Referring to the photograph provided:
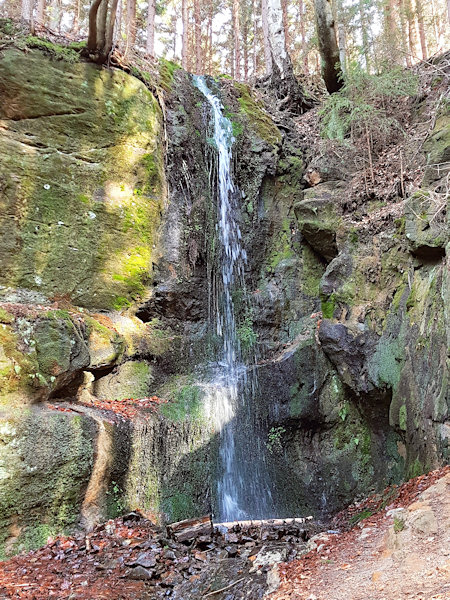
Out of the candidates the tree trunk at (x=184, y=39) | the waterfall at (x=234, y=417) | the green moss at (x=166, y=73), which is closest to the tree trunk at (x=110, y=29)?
the green moss at (x=166, y=73)

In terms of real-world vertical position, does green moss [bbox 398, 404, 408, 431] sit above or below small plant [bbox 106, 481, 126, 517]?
above

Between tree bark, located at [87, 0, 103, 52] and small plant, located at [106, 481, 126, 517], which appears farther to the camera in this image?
tree bark, located at [87, 0, 103, 52]

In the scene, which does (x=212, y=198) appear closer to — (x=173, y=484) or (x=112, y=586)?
(x=173, y=484)

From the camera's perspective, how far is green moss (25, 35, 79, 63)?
8.42 meters

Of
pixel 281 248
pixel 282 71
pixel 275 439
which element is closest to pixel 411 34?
pixel 282 71

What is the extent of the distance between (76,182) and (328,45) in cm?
697

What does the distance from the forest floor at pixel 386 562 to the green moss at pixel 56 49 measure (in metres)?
9.60

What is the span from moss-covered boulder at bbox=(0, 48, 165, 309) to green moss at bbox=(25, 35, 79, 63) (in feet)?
0.45

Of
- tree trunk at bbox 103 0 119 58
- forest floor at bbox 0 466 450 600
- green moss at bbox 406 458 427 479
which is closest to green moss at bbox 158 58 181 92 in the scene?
tree trunk at bbox 103 0 119 58

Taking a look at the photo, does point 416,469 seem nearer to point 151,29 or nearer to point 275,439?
point 275,439

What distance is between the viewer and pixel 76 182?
27.9 feet

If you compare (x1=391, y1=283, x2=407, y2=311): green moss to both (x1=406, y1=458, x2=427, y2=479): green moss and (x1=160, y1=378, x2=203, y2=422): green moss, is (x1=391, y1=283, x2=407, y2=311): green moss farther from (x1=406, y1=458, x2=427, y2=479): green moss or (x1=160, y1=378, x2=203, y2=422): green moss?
(x1=160, y1=378, x2=203, y2=422): green moss

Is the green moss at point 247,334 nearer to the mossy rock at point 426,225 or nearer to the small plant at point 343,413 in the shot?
the small plant at point 343,413

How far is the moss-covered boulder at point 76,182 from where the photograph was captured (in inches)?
312
